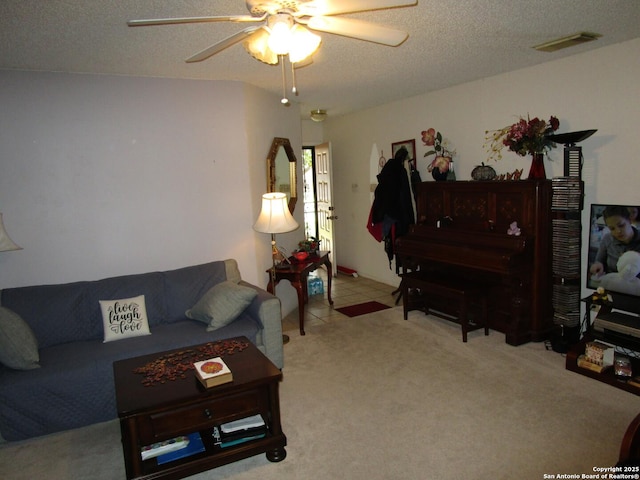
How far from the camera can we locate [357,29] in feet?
6.31

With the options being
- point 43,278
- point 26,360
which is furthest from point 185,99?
point 26,360

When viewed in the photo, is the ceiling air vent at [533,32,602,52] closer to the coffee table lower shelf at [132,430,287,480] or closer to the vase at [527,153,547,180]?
the vase at [527,153,547,180]

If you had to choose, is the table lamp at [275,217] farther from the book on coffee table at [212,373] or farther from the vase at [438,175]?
the vase at [438,175]

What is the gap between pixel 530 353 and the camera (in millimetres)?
3658

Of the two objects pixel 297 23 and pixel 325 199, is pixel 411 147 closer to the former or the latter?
pixel 325 199

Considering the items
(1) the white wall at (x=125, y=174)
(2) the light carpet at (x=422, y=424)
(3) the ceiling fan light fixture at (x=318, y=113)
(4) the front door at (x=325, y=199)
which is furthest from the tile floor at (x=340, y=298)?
(3) the ceiling fan light fixture at (x=318, y=113)

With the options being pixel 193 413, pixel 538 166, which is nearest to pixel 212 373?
pixel 193 413

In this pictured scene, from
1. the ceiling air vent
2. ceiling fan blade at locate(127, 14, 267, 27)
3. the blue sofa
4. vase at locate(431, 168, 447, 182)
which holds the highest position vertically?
the ceiling air vent

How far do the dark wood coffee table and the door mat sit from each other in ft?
8.06

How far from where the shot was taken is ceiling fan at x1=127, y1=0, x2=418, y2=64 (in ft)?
5.75

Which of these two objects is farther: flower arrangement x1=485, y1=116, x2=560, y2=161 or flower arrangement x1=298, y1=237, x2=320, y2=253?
flower arrangement x1=298, y1=237, x2=320, y2=253

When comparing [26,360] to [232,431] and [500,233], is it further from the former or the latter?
[500,233]

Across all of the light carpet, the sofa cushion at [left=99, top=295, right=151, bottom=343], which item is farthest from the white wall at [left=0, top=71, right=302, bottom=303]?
the light carpet

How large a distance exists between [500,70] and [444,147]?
104 centimetres
